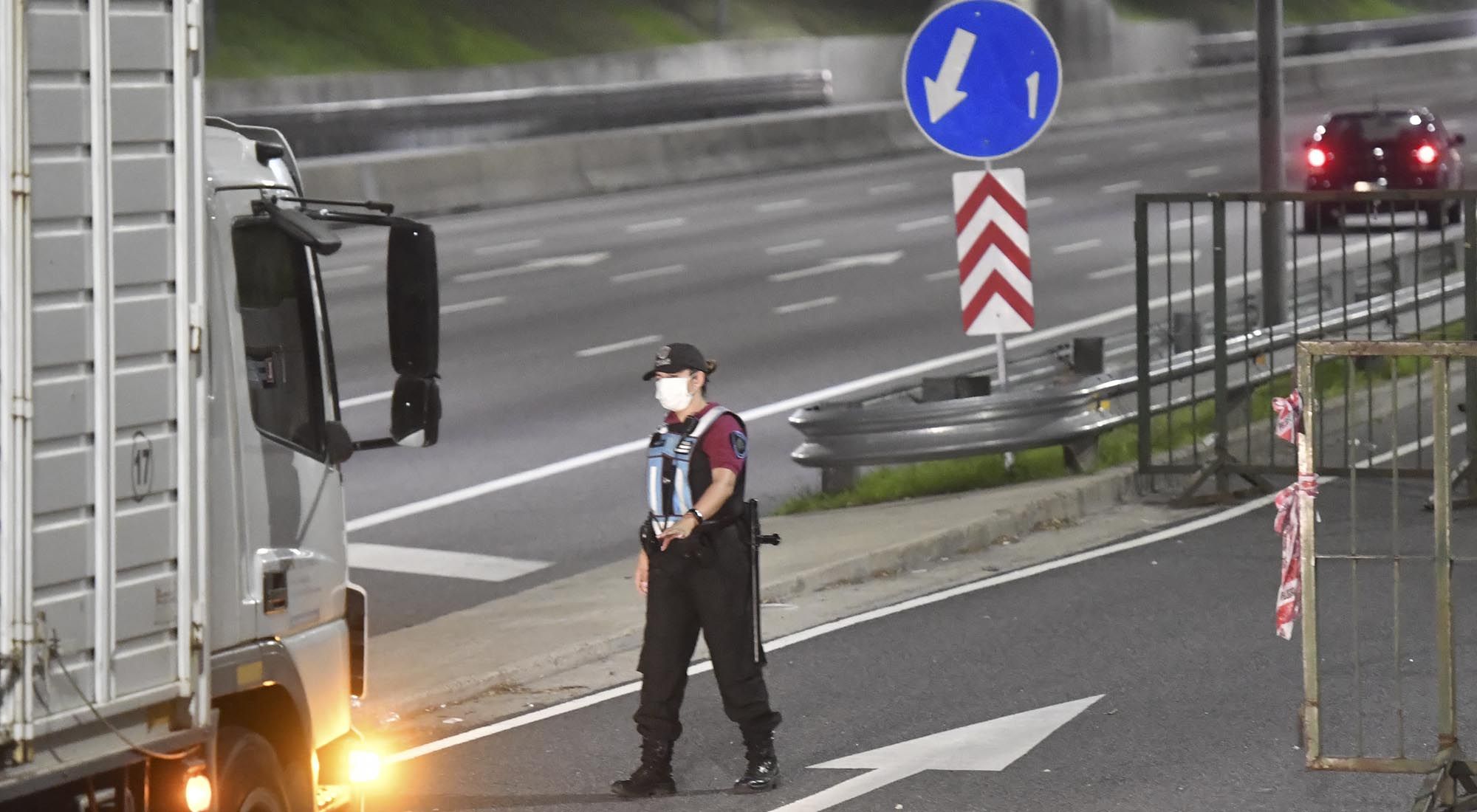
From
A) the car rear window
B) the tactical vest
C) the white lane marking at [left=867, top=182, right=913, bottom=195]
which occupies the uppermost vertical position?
the car rear window

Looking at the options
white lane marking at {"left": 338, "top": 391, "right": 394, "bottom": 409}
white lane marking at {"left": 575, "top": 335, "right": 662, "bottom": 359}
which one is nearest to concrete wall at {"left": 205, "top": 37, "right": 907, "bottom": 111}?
white lane marking at {"left": 575, "top": 335, "right": 662, "bottom": 359}

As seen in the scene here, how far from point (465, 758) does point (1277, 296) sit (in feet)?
32.4

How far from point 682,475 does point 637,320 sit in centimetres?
1408

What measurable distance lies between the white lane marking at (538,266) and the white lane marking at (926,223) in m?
4.33

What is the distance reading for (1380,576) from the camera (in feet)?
38.6

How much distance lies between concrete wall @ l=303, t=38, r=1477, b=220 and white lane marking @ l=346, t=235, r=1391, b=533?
9.87 m

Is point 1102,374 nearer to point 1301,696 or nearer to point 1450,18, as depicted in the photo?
point 1301,696

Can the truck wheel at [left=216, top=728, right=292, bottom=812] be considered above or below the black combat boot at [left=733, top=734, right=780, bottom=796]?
above

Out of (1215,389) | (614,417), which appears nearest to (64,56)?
(1215,389)

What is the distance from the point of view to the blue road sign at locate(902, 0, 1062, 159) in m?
13.6

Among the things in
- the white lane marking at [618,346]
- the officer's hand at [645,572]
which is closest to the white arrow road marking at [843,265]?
the white lane marking at [618,346]

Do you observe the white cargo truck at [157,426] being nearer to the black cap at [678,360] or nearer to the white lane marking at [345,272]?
the black cap at [678,360]

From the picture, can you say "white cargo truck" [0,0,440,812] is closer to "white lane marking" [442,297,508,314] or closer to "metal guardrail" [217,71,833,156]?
"white lane marking" [442,297,508,314]

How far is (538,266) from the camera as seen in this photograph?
1019 inches
